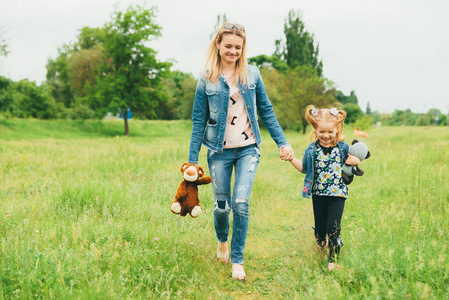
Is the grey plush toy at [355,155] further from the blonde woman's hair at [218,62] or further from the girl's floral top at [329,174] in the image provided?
the blonde woman's hair at [218,62]

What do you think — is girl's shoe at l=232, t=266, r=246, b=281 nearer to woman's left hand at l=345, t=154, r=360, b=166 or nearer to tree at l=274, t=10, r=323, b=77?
woman's left hand at l=345, t=154, r=360, b=166

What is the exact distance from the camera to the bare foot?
367cm

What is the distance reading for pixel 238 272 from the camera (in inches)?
146

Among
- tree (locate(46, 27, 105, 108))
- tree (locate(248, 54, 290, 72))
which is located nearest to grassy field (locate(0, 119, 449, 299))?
tree (locate(46, 27, 105, 108))

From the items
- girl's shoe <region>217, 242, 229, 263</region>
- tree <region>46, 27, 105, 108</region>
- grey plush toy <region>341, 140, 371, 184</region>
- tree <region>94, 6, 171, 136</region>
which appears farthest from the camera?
tree <region>46, 27, 105, 108</region>

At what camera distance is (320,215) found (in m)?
3.75

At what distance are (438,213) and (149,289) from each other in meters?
3.83

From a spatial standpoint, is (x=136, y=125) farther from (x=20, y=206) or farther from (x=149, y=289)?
(x=149, y=289)

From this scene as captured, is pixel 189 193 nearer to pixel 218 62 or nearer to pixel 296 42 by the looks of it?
pixel 218 62

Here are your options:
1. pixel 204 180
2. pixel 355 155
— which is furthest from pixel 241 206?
pixel 355 155

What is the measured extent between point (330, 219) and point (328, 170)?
0.49 m

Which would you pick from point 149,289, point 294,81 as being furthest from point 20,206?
point 294,81

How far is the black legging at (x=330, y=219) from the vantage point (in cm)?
354

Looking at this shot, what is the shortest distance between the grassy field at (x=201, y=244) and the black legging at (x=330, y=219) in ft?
0.49
